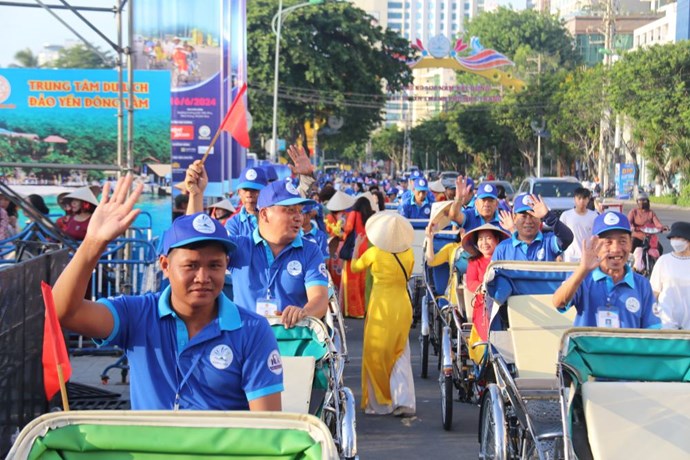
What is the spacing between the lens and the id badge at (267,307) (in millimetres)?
6227

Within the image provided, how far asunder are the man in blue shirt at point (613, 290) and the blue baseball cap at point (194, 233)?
296 centimetres

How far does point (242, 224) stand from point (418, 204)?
898 centimetres

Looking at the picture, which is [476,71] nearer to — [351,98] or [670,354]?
[351,98]

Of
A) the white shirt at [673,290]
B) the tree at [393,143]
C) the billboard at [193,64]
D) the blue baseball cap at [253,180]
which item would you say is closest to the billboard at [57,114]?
the billboard at [193,64]

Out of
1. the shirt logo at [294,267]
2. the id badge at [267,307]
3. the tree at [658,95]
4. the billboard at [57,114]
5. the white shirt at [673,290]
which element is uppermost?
the tree at [658,95]

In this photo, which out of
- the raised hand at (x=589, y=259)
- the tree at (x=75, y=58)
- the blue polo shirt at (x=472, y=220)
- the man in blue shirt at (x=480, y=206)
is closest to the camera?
the raised hand at (x=589, y=259)

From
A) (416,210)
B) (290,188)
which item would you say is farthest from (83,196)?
(416,210)

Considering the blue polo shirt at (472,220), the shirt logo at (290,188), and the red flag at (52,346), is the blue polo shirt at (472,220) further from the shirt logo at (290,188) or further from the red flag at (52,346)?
the red flag at (52,346)

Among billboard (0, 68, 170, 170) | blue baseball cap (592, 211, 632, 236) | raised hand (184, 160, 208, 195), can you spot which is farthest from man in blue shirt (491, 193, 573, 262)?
billboard (0, 68, 170, 170)

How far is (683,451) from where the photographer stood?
4.62 m

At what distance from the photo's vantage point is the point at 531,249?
8.70 metres

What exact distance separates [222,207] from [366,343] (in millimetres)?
2810

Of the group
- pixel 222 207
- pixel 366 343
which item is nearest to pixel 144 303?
pixel 366 343

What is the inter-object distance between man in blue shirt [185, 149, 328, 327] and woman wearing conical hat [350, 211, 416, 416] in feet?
7.13
